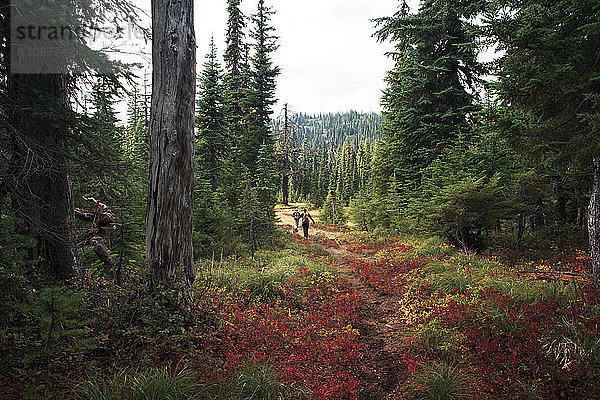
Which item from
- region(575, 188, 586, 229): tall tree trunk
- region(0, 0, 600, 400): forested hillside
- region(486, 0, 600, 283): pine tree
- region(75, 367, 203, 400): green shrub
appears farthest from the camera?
region(575, 188, 586, 229): tall tree trunk

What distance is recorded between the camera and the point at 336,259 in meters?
14.4

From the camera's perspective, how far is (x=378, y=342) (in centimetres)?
624

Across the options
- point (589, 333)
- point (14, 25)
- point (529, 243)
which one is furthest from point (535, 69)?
point (14, 25)

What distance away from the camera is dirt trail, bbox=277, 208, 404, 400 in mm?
4762

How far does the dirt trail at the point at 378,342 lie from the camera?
476 centimetres

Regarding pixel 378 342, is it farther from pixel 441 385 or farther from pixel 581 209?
pixel 581 209

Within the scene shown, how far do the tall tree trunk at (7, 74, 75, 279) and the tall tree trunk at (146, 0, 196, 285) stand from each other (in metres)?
1.45

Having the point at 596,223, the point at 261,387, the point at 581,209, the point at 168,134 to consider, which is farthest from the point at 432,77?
the point at 261,387

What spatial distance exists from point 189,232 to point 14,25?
404 centimetres

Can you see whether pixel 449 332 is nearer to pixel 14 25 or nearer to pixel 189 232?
pixel 189 232

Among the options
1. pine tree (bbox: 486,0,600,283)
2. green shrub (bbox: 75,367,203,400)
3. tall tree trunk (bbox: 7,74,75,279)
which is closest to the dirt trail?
green shrub (bbox: 75,367,203,400)

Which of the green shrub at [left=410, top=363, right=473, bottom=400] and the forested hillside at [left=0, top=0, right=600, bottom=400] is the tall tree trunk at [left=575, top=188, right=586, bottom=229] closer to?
the forested hillside at [left=0, top=0, right=600, bottom=400]

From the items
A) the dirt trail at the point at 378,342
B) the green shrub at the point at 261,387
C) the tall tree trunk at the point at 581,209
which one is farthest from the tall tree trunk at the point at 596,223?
→ the green shrub at the point at 261,387

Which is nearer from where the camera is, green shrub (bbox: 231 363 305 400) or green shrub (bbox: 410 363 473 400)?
green shrub (bbox: 231 363 305 400)
